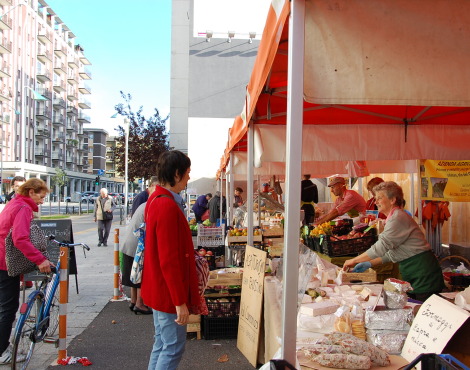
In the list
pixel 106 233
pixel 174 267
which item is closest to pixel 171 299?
pixel 174 267

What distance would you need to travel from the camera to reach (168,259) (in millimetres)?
2777

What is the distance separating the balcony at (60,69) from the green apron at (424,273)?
89.2 meters

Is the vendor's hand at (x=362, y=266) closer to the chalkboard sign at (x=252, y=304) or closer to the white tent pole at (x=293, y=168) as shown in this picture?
the chalkboard sign at (x=252, y=304)

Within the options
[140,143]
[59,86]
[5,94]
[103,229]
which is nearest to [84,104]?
[59,86]

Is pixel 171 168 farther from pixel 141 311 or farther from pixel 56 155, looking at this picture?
pixel 56 155

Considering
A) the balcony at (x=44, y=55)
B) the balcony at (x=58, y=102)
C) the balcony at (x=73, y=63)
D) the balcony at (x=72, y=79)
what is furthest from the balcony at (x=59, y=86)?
the balcony at (x=73, y=63)

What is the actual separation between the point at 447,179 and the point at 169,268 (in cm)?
468

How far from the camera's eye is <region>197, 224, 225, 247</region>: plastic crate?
7.99 meters

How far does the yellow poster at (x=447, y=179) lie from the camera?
19.3 feet

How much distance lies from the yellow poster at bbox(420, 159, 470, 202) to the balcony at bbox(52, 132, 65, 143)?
285 feet

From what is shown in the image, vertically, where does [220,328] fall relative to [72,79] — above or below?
below

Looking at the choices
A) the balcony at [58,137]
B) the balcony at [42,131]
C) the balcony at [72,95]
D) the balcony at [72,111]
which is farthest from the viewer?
the balcony at [72,95]

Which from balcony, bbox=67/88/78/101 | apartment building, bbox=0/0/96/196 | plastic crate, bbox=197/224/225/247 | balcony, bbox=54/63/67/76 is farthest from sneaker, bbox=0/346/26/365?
balcony, bbox=67/88/78/101

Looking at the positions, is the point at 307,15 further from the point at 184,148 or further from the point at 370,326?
the point at 184,148
